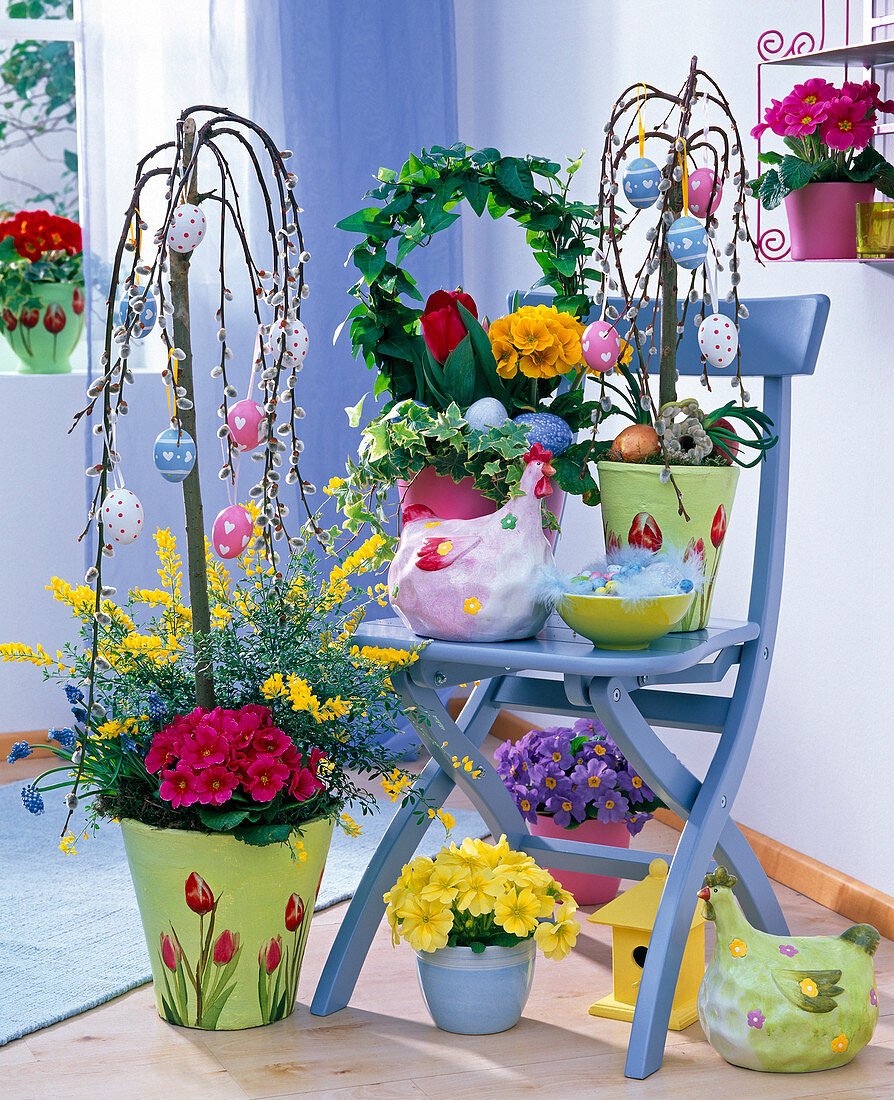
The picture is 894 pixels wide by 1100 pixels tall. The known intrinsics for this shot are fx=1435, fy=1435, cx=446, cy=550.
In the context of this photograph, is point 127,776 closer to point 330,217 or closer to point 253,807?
point 253,807

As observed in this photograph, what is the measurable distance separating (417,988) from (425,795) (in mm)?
271

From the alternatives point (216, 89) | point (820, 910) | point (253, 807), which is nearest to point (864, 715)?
point (820, 910)

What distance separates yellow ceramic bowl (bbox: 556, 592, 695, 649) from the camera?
5.29ft

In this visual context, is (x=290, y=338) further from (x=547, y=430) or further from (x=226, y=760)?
(x=226, y=760)

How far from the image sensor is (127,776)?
1.75 m

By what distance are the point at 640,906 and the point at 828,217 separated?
0.96 metres

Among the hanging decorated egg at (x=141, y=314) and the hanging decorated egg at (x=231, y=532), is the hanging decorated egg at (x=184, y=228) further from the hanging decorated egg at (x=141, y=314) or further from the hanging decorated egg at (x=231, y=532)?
the hanging decorated egg at (x=231, y=532)

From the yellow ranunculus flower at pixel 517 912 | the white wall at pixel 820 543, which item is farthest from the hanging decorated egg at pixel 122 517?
the white wall at pixel 820 543

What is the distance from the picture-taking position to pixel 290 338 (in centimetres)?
165

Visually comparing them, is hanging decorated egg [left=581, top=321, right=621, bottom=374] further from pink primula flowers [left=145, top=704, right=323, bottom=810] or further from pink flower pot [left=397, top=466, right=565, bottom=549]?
pink primula flowers [left=145, top=704, right=323, bottom=810]

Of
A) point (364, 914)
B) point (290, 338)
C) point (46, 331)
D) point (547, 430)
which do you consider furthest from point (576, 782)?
point (46, 331)

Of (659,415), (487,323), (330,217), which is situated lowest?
(659,415)

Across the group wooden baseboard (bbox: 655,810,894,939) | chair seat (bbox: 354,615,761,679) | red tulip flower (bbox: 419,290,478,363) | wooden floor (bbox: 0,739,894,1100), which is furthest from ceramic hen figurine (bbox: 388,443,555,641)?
wooden baseboard (bbox: 655,810,894,939)

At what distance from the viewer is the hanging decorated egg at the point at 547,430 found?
173 cm
